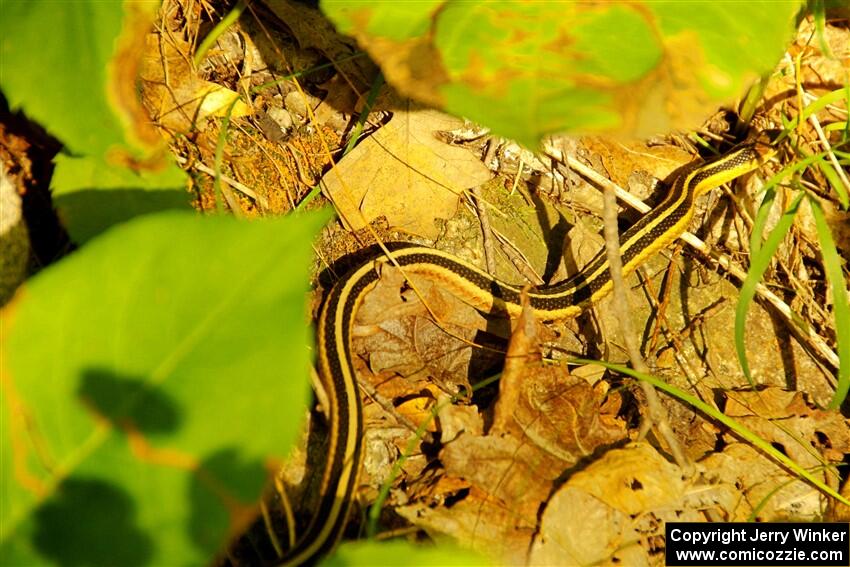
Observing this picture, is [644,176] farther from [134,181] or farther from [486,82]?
[134,181]

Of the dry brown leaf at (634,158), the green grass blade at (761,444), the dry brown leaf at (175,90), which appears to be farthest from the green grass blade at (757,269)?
the dry brown leaf at (175,90)

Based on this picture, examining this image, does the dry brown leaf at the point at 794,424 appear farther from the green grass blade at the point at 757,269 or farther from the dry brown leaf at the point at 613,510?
the dry brown leaf at the point at 613,510

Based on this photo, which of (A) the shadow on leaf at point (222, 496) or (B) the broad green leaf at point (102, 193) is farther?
(B) the broad green leaf at point (102, 193)

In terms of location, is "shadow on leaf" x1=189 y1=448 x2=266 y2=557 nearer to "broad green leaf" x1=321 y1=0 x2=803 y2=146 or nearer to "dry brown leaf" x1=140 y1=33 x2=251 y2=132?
"broad green leaf" x1=321 y1=0 x2=803 y2=146

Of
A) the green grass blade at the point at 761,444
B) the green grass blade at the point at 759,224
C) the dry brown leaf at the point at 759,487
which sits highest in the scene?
the green grass blade at the point at 759,224

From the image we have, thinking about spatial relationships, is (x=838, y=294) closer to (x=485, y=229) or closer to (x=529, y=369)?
(x=529, y=369)

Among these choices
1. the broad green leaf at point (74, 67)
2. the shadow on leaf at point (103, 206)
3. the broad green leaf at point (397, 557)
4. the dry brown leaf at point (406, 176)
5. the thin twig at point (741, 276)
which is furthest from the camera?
the thin twig at point (741, 276)

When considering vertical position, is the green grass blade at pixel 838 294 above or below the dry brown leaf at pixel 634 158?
below

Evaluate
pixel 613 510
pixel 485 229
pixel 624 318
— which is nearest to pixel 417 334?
pixel 485 229

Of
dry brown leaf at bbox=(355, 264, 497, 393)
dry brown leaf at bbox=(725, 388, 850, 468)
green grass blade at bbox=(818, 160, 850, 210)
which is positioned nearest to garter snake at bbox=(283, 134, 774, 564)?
dry brown leaf at bbox=(355, 264, 497, 393)
